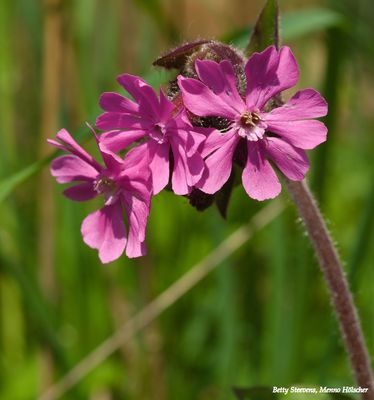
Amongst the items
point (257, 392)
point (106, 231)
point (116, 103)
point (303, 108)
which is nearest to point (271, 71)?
point (303, 108)

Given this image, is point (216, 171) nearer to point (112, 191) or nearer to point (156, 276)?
point (112, 191)

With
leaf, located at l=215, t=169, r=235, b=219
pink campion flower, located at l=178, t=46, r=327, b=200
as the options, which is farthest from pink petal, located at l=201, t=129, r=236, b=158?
leaf, located at l=215, t=169, r=235, b=219

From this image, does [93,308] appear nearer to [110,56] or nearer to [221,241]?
[221,241]

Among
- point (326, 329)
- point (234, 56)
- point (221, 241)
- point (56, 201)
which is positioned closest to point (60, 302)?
point (56, 201)

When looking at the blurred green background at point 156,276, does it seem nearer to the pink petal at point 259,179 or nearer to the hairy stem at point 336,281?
the hairy stem at point 336,281

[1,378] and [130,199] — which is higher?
[130,199]

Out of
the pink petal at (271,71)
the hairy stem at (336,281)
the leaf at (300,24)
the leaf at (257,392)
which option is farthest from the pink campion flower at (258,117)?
the leaf at (300,24)
